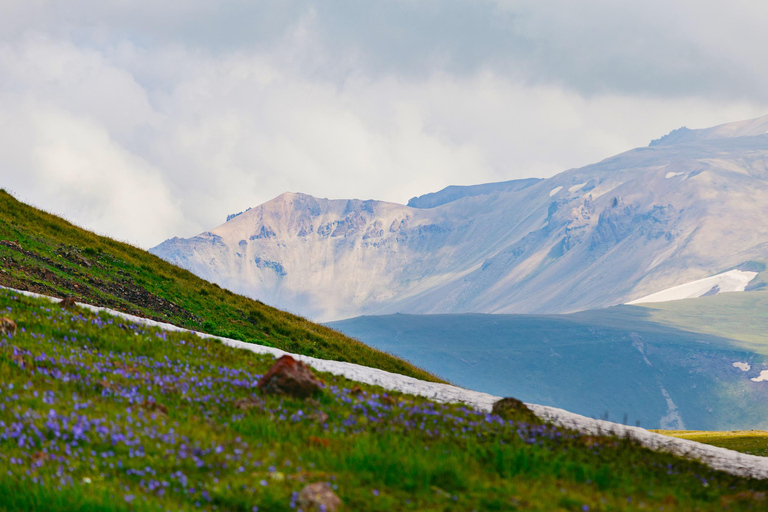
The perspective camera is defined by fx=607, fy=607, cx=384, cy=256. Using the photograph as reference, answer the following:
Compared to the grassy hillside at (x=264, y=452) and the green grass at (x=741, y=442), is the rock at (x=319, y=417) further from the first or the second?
the green grass at (x=741, y=442)

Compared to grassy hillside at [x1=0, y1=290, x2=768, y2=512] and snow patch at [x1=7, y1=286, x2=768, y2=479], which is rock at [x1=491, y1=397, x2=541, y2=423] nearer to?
grassy hillside at [x1=0, y1=290, x2=768, y2=512]

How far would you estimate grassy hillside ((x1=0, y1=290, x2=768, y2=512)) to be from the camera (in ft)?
27.2

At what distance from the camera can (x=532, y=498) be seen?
8633mm

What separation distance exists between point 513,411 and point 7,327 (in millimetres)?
12022

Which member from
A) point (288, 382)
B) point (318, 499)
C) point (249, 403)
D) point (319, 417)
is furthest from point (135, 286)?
point (318, 499)

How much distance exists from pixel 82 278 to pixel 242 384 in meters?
22.9

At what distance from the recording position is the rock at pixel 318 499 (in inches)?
310

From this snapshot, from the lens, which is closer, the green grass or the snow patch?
the snow patch

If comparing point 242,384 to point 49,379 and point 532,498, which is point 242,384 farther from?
point 532,498

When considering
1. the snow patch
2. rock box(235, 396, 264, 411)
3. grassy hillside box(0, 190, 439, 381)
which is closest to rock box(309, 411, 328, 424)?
rock box(235, 396, 264, 411)

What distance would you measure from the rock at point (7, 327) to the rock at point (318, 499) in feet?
31.9

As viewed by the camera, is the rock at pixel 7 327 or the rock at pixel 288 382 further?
the rock at pixel 7 327

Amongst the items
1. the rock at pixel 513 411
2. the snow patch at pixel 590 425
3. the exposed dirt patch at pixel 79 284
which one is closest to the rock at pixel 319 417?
the rock at pixel 513 411

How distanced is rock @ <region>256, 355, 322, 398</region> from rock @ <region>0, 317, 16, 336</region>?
6111mm
